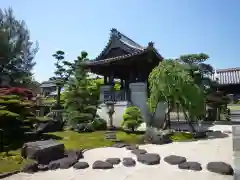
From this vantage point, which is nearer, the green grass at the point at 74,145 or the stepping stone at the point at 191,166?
the stepping stone at the point at 191,166

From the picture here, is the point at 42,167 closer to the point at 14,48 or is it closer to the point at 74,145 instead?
the point at 74,145

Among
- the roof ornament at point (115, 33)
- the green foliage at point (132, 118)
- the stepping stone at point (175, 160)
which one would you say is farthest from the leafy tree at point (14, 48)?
the stepping stone at point (175, 160)

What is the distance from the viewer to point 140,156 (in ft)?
25.0

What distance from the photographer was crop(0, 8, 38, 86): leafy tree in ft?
87.2

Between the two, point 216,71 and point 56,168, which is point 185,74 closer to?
point 56,168

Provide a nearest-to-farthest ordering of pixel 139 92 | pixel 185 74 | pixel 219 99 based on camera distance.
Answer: pixel 185 74, pixel 139 92, pixel 219 99

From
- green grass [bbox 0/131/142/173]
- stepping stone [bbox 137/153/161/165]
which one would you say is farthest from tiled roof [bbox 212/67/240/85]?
stepping stone [bbox 137/153/161/165]

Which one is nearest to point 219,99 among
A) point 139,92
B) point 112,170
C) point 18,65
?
point 139,92

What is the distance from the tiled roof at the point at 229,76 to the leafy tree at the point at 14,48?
23.4m

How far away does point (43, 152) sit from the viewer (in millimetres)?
7430

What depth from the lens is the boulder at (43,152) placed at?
738cm

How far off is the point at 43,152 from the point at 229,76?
20688 millimetres

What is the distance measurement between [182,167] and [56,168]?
368cm

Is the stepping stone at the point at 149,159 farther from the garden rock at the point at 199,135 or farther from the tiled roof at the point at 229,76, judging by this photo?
the tiled roof at the point at 229,76
